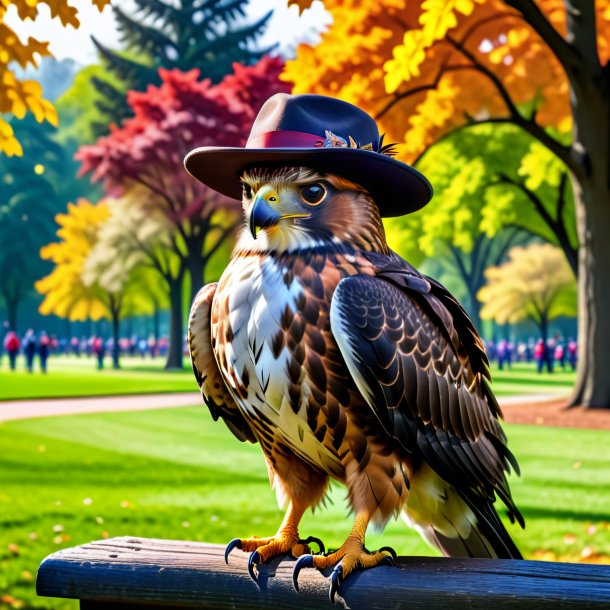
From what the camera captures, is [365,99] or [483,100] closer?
[365,99]

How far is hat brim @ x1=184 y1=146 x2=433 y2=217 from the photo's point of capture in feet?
7.49

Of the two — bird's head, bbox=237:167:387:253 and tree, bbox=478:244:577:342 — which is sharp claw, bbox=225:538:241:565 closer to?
bird's head, bbox=237:167:387:253

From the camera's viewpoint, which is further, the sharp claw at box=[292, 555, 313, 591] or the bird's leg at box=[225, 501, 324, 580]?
the bird's leg at box=[225, 501, 324, 580]

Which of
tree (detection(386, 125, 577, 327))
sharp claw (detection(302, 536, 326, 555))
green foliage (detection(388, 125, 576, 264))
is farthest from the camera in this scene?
green foliage (detection(388, 125, 576, 264))


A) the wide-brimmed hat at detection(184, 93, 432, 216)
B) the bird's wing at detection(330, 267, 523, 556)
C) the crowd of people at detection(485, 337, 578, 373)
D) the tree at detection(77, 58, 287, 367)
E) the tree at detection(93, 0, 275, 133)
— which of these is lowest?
the crowd of people at detection(485, 337, 578, 373)

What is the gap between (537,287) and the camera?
35812mm

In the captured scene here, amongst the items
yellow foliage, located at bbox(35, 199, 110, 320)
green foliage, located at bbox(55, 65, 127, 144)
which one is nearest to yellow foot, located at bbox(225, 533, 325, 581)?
yellow foliage, located at bbox(35, 199, 110, 320)

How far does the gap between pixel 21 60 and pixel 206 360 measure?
2769 millimetres

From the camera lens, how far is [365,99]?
34.3 ft

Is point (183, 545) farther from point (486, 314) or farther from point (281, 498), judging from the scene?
point (486, 314)

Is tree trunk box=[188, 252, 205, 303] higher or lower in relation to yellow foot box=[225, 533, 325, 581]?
higher

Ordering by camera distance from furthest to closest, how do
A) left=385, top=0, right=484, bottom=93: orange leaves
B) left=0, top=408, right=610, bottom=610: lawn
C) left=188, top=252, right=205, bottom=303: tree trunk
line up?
left=188, top=252, right=205, bottom=303: tree trunk < left=0, top=408, right=610, bottom=610: lawn < left=385, top=0, right=484, bottom=93: orange leaves

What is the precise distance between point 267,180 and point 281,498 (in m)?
0.96

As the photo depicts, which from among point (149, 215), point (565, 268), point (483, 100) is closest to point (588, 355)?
point (483, 100)
